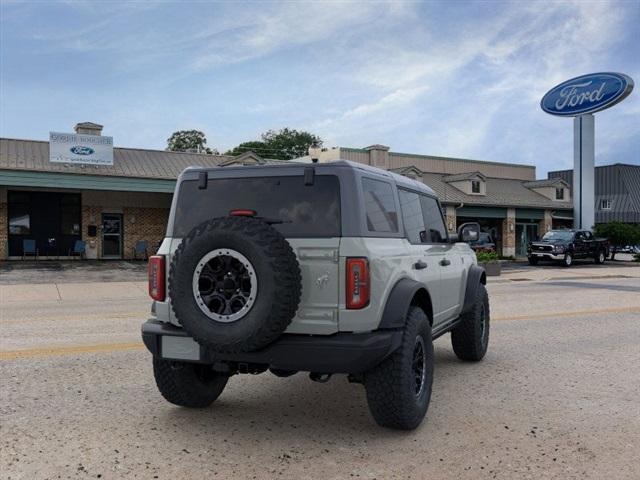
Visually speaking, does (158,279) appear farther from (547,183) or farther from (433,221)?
(547,183)

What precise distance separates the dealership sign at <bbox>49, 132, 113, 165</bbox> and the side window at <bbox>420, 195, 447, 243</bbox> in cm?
2251

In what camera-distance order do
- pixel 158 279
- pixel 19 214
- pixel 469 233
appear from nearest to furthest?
pixel 158 279 → pixel 469 233 → pixel 19 214

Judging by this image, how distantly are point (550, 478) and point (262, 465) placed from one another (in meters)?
1.81

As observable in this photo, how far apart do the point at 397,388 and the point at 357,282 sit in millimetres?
821

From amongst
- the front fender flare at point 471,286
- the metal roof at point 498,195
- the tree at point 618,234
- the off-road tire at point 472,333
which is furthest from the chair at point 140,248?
the tree at point 618,234

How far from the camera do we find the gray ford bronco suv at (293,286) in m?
3.94

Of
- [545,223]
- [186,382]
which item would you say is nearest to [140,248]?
[186,382]

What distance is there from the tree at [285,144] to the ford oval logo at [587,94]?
3723cm

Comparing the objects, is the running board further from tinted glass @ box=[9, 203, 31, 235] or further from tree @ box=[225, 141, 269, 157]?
tree @ box=[225, 141, 269, 157]

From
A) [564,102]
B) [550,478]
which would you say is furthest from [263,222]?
[564,102]

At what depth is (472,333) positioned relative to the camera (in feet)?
22.1

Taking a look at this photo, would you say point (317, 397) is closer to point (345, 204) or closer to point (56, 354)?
point (345, 204)

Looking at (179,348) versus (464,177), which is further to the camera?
(464,177)

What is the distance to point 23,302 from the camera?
13.1m
